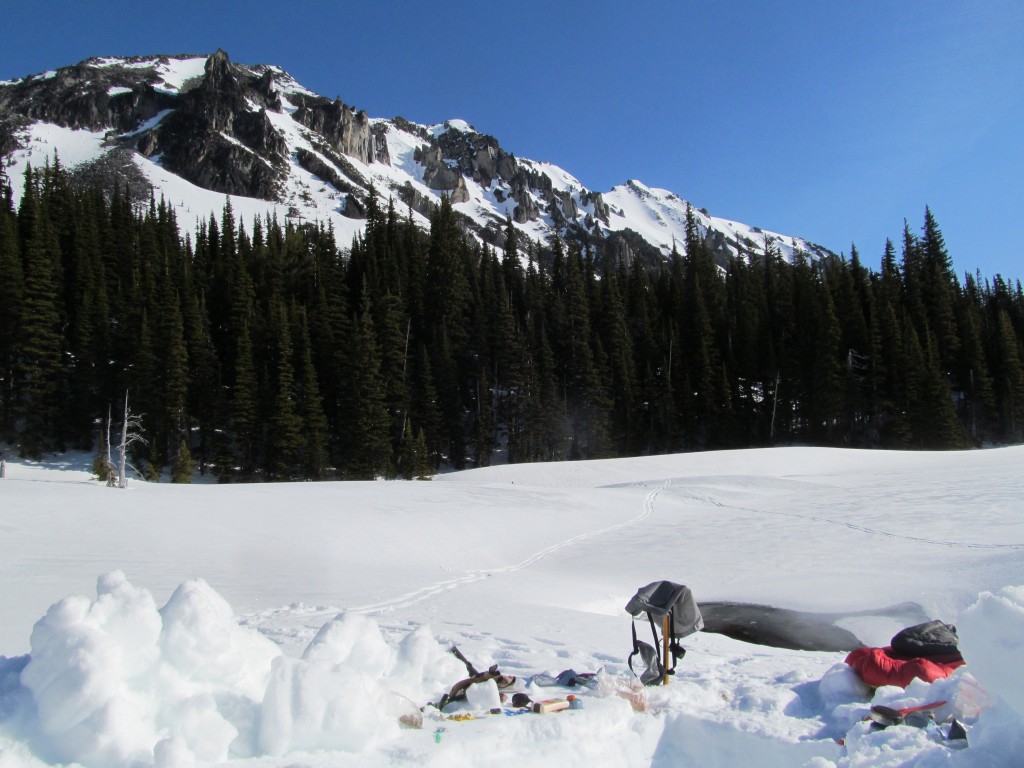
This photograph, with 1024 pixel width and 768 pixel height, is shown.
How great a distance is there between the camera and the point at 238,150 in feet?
374

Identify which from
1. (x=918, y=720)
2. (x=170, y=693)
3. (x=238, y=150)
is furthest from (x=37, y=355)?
(x=238, y=150)

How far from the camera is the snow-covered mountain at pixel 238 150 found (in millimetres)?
110125

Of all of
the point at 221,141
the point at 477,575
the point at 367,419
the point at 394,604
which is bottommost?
the point at 477,575

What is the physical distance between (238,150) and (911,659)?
131938mm

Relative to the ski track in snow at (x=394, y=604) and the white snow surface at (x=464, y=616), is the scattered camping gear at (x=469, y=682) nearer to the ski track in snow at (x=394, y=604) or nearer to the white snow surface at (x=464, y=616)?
the white snow surface at (x=464, y=616)

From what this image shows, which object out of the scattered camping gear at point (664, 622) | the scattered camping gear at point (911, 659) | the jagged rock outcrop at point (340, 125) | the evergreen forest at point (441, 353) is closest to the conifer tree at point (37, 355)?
the evergreen forest at point (441, 353)

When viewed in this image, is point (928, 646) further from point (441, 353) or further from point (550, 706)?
point (441, 353)

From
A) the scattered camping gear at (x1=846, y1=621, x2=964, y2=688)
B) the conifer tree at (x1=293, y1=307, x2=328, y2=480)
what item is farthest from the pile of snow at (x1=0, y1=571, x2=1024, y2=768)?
the conifer tree at (x1=293, y1=307, x2=328, y2=480)

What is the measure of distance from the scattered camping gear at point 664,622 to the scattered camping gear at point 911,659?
51.4 inches

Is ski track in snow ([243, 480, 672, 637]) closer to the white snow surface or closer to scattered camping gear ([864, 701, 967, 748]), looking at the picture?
the white snow surface

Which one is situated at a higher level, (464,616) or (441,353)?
(441,353)

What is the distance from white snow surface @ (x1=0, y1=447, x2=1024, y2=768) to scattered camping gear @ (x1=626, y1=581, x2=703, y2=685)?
302mm

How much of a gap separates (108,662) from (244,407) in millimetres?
40883

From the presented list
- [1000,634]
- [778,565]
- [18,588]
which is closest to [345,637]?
[1000,634]
